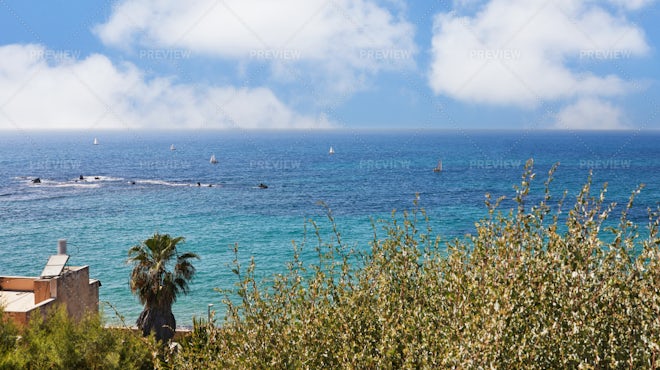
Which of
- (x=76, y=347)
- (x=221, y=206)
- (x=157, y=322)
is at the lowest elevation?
(x=221, y=206)

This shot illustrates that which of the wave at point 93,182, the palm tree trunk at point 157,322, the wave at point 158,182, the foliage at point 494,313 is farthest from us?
the wave at point 158,182

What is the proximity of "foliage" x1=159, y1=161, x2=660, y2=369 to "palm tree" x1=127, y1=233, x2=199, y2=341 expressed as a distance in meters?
13.6

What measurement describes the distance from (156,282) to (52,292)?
13.1ft

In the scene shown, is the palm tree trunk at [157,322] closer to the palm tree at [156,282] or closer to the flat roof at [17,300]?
the palm tree at [156,282]

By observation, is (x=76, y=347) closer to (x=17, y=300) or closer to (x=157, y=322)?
(x=157, y=322)

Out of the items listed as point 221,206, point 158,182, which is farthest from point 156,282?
point 158,182

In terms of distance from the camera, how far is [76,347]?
16.8 m

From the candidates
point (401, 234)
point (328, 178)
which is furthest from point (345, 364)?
point (328, 178)

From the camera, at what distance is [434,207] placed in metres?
79.8

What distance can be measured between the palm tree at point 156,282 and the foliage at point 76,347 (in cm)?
467

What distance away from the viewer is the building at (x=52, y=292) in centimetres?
2138

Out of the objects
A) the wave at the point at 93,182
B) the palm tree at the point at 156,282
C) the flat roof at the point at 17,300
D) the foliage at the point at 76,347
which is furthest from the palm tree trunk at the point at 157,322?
the wave at the point at 93,182

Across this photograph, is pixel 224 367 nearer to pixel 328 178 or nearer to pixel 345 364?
pixel 345 364

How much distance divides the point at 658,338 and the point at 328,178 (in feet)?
361
